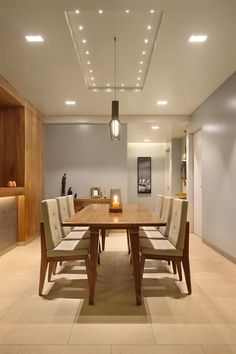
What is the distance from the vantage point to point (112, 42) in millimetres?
3189

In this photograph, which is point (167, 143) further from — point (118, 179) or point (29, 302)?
point (29, 302)

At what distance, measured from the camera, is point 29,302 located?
2.74 metres

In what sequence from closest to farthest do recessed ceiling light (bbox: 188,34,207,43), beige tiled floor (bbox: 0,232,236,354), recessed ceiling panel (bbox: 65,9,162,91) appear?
beige tiled floor (bbox: 0,232,236,354) → recessed ceiling panel (bbox: 65,9,162,91) → recessed ceiling light (bbox: 188,34,207,43)

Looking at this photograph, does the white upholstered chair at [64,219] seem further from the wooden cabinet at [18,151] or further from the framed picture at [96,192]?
the framed picture at [96,192]

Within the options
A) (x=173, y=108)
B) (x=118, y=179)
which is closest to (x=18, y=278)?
(x=118, y=179)

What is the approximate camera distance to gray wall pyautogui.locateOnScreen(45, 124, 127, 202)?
6.72 meters

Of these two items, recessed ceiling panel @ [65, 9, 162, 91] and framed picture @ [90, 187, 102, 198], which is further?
framed picture @ [90, 187, 102, 198]

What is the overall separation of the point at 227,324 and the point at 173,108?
4460 millimetres

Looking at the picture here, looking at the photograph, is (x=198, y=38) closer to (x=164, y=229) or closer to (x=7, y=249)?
(x=164, y=229)

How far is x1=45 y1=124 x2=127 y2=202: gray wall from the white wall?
3121 millimetres

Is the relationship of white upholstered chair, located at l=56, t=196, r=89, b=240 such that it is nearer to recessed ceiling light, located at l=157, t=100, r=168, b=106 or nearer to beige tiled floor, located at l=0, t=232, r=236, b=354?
beige tiled floor, located at l=0, t=232, r=236, b=354

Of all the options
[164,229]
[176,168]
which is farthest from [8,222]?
[176,168]

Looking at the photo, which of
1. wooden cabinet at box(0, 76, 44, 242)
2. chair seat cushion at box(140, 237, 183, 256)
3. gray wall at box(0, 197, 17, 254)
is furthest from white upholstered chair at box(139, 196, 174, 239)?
wooden cabinet at box(0, 76, 44, 242)

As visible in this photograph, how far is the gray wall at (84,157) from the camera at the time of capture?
22.0 feet
